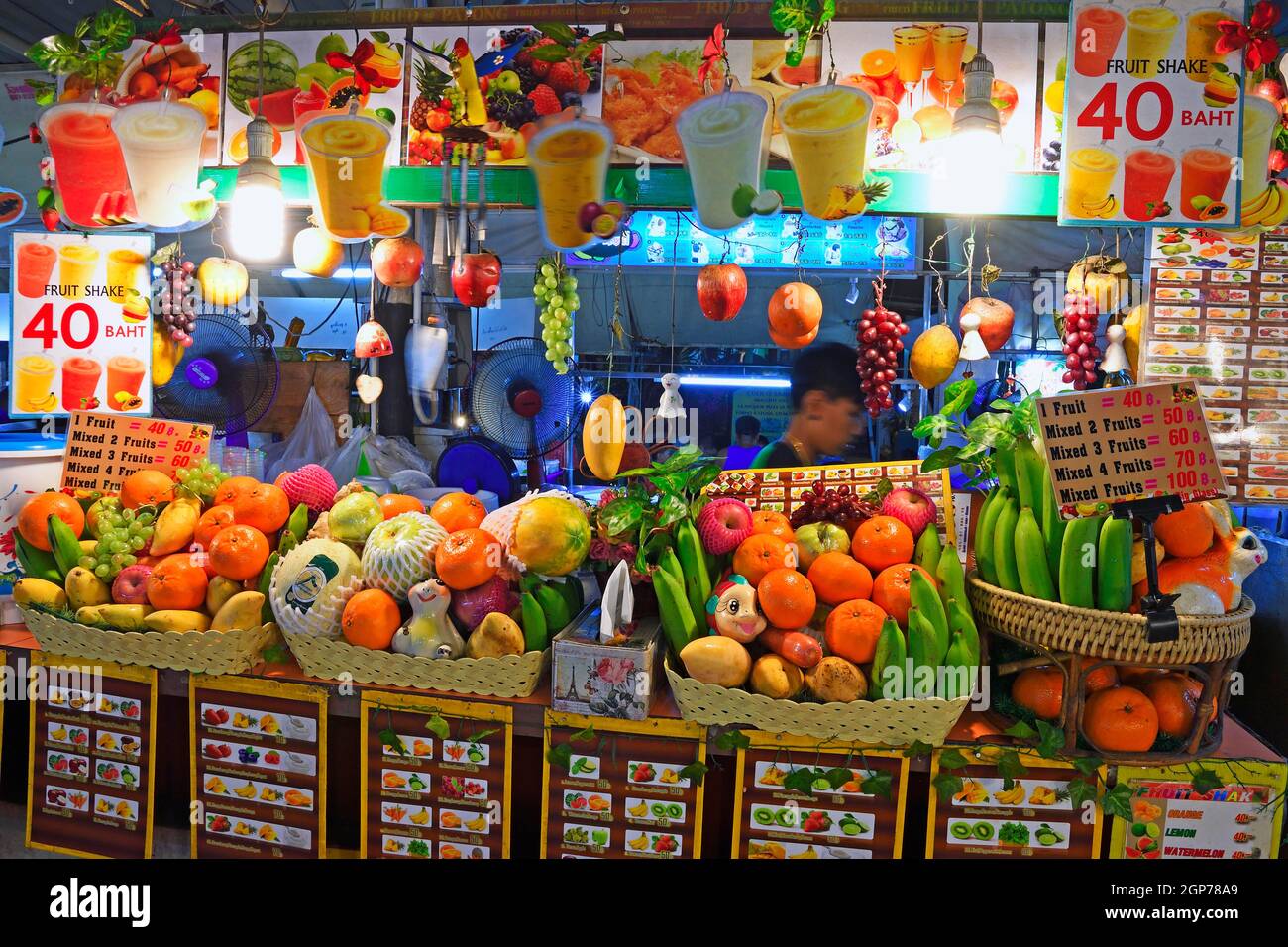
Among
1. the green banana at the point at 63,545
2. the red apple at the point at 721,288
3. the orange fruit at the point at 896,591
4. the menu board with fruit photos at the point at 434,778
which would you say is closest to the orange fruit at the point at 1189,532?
the orange fruit at the point at 896,591

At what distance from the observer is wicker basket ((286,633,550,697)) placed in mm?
2309

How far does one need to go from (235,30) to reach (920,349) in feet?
10.0

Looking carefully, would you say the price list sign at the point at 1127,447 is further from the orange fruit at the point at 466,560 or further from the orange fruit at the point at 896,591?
the orange fruit at the point at 466,560

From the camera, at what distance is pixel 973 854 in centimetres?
220

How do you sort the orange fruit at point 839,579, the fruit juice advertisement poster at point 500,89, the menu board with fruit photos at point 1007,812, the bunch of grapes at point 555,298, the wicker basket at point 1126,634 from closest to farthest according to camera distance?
the wicker basket at point 1126,634, the menu board with fruit photos at point 1007,812, the orange fruit at point 839,579, the fruit juice advertisement poster at point 500,89, the bunch of grapes at point 555,298

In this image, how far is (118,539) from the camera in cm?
271

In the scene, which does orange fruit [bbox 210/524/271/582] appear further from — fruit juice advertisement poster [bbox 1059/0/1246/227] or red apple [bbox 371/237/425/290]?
fruit juice advertisement poster [bbox 1059/0/1246/227]

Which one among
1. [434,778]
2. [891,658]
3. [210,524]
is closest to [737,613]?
[891,658]

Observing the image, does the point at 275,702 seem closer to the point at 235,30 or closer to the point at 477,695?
the point at 477,695

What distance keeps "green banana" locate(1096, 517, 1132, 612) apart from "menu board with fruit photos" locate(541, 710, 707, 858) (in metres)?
1.09

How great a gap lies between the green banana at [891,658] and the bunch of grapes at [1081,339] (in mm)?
1411

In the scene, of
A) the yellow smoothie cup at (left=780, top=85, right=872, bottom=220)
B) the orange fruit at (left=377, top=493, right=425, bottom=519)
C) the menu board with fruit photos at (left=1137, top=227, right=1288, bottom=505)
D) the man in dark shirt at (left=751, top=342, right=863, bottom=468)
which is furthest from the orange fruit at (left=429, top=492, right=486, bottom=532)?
the menu board with fruit photos at (left=1137, top=227, right=1288, bottom=505)

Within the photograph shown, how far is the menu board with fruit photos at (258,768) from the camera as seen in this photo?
8.05 feet
